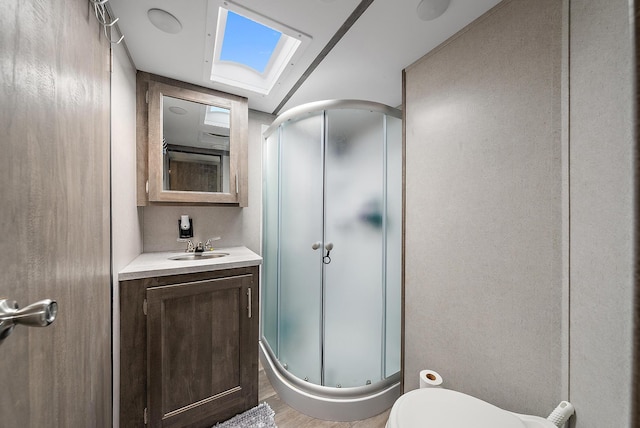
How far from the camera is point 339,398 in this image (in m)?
1.45

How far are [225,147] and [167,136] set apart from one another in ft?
1.21

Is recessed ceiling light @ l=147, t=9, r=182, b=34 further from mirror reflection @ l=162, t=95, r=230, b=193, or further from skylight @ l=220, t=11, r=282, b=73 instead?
mirror reflection @ l=162, t=95, r=230, b=193

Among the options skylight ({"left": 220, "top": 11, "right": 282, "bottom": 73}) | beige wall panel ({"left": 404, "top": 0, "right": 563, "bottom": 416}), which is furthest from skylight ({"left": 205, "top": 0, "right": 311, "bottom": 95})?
beige wall panel ({"left": 404, "top": 0, "right": 563, "bottom": 416})

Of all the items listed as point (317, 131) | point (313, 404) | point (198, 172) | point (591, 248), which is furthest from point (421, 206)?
point (198, 172)

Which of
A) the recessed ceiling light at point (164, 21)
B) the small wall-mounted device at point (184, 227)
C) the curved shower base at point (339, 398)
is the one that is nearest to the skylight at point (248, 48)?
the recessed ceiling light at point (164, 21)

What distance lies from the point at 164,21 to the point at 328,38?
775 millimetres

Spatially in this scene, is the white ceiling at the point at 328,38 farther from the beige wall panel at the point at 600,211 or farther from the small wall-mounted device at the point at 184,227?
the small wall-mounted device at the point at 184,227

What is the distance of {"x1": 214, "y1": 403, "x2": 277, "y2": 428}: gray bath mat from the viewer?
4.40ft

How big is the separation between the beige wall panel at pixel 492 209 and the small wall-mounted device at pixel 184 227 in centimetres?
162

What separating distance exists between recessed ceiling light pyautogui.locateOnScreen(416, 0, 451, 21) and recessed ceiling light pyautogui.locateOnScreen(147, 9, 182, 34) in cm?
111

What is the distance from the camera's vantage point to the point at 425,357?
130 centimetres

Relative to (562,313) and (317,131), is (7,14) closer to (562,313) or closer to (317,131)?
(317,131)

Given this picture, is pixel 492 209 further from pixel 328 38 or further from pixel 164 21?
pixel 164 21

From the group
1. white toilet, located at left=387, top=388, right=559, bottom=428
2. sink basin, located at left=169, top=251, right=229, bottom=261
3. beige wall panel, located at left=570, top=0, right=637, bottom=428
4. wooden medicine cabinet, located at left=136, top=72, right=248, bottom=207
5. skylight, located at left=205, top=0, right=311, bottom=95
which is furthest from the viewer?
sink basin, located at left=169, top=251, right=229, bottom=261
